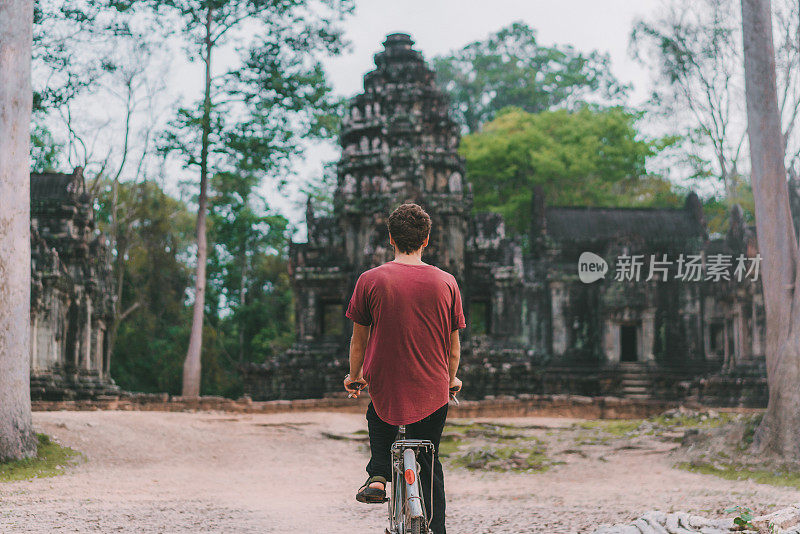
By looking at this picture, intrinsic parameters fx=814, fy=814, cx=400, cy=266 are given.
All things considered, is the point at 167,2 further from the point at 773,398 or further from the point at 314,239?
the point at 773,398

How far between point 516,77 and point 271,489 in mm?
41132

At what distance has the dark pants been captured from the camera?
3.70 meters

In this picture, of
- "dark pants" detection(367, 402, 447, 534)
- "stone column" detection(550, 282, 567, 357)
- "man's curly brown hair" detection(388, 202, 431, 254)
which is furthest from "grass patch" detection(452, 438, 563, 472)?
"stone column" detection(550, 282, 567, 357)

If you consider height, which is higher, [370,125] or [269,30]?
[269,30]

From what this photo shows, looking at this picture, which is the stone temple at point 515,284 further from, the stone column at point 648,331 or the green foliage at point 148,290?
the green foliage at point 148,290

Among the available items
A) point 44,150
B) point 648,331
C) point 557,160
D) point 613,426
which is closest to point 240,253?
point 44,150

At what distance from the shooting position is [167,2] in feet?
74.5

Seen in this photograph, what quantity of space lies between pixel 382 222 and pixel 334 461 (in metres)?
12.2

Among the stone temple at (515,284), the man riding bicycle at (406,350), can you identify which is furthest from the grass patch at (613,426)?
the man riding bicycle at (406,350)

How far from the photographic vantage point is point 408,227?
379 centimetres

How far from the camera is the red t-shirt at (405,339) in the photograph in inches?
143

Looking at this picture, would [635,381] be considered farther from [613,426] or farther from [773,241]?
[773,241]

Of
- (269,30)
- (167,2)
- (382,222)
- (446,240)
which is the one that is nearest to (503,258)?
(446,240)

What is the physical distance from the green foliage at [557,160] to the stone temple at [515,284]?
3666 mm
